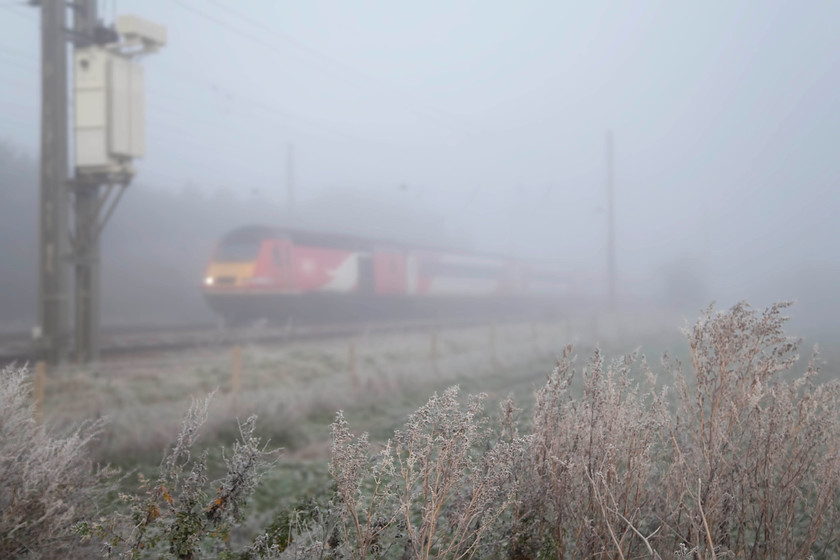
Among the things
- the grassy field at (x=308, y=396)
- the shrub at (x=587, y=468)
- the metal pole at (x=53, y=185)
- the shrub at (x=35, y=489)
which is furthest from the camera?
the metal pole at (x=53, y=185)

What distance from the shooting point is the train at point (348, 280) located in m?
18.2

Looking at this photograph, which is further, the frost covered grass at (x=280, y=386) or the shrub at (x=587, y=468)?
the frost covered grass at (x=280, y=386)

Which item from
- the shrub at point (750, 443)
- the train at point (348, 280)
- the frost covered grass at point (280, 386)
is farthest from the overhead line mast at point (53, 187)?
the shrub at point (750, 443)

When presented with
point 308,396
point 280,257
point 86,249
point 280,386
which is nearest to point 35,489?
point 308,396

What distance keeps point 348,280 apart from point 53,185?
39.0 feet

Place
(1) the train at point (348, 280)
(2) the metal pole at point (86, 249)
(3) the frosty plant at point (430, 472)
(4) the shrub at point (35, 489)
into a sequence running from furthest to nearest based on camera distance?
(1) the train at point (348, 280)
(2) the metal pole at point (86, 249)
(4) the shrub at point (35, 489)
(3) the frosty plant at point (430, 472)

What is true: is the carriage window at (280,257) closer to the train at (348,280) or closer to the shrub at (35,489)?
the train at (348,280)

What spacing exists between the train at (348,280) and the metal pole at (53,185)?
751 cm

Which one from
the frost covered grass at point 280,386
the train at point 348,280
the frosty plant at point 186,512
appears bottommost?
the frost covered grass at point 280,386

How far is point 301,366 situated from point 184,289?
767 inches

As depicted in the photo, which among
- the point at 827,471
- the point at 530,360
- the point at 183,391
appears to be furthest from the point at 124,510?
the point at 530,360

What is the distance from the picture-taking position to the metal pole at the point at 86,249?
10406 millimetres

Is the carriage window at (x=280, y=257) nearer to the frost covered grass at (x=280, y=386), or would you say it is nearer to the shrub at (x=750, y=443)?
the frost covered grass at (x=280, y=386)

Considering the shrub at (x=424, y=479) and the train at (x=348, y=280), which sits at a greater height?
the train at (x=348, y=280)
